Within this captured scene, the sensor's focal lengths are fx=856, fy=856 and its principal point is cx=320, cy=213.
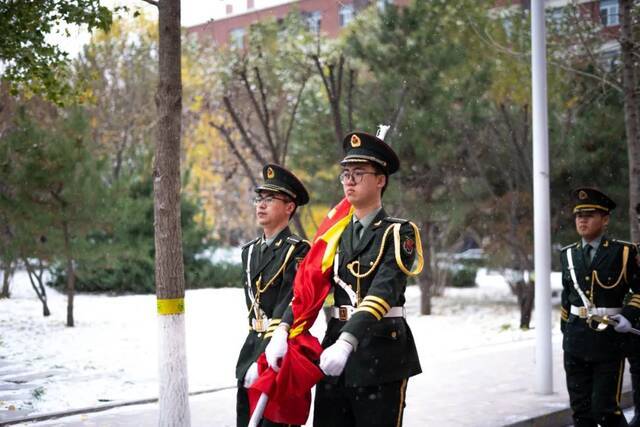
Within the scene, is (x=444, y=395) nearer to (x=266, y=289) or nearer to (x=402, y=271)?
(x=266, y=289)

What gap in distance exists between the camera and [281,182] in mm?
5168

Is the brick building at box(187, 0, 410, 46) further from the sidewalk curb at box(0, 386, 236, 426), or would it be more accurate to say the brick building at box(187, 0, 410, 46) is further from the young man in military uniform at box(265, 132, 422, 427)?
the sidewalk curb at box(0, 386, 236, 426)

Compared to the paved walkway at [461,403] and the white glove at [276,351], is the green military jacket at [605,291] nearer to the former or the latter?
the paved walkway at [461,403]

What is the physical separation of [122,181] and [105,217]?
107 cm

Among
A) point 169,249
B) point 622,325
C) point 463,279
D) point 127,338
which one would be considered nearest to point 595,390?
point 622,325

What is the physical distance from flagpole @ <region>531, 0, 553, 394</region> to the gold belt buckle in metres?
4.16

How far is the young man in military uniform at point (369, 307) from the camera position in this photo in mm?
4188

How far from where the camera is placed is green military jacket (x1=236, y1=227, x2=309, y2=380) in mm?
4910

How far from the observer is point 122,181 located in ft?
49.3

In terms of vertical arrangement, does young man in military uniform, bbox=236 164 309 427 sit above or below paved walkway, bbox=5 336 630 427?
above

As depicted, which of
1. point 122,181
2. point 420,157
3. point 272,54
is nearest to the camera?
point 122,181

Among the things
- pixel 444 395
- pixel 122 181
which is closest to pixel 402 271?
pixel 444 395

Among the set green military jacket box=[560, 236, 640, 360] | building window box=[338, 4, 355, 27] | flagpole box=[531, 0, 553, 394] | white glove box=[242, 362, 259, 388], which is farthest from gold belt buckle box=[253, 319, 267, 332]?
flagpole box=[531, 0, 553, 394]

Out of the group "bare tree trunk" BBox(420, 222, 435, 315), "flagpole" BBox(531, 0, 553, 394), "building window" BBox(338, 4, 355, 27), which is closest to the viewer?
"flagpole" BBox(531, 0, 553, 394)
